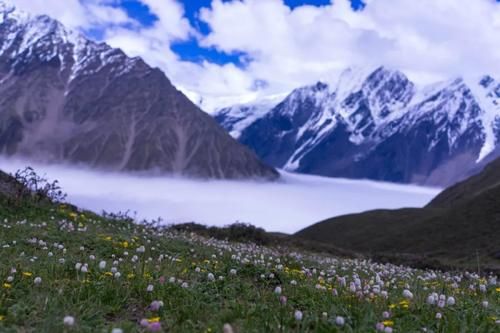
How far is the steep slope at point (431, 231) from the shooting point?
65062mm

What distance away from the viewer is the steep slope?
213ft

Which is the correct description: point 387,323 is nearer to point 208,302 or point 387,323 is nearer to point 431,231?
point 208,302

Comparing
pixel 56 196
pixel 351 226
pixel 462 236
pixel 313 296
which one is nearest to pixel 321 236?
pixel 351 226

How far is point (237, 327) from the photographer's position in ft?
19.8

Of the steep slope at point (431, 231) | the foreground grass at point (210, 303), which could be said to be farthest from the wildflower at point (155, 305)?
the steep slope at point (431, 231)

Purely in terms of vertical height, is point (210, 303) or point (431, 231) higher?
point (431, 231)

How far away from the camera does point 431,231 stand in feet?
281

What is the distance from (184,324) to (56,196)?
19.8m

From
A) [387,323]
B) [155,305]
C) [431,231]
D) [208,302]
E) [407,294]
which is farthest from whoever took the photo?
[431,231]

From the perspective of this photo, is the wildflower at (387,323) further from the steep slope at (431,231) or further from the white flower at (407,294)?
the steep slope at (431,231)

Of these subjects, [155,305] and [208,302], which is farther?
[208,302]

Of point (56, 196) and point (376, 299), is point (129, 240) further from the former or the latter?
point (56, 196)

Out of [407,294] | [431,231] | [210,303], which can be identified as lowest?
[210,303]

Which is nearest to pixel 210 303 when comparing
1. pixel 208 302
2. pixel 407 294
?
pixel 208 302
